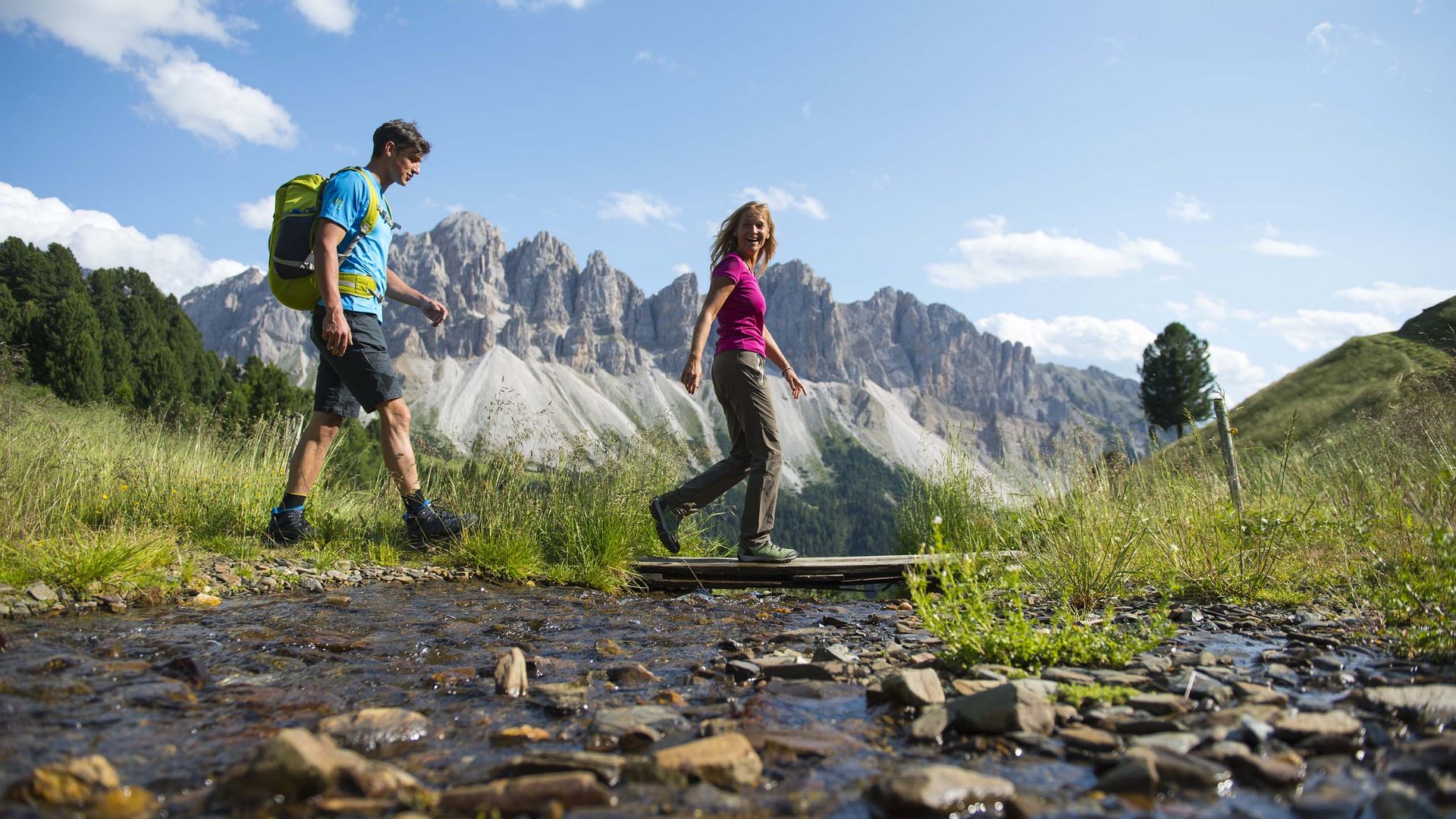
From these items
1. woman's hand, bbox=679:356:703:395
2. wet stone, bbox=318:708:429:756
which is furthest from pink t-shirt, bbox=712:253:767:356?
wet stone, bbox=318:708:429:756

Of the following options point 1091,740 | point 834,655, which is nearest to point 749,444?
point 834,655

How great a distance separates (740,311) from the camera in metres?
6.19

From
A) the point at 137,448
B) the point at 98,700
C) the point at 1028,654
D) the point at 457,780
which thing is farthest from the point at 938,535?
the point at 137,448

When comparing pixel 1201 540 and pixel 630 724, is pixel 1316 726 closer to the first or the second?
pixel 630 724

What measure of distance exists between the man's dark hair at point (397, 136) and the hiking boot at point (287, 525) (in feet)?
9.23

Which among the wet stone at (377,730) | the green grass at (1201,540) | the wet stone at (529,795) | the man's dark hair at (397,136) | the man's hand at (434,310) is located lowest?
the wet stone at (377,730)

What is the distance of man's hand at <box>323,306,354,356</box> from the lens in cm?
534

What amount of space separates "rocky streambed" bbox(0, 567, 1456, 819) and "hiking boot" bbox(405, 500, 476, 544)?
7.36ft

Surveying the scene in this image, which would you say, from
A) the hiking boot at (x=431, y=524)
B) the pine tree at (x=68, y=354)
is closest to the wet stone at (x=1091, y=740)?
the hiking boot at (x=431, y=524)

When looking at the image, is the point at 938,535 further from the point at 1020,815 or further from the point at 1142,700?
the point at 1020,815

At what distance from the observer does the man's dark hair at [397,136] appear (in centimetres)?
608

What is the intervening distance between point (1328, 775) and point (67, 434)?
30.5ft

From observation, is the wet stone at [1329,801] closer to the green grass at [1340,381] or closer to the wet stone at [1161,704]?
the wet stone at [1161,704]

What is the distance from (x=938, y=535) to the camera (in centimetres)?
301
